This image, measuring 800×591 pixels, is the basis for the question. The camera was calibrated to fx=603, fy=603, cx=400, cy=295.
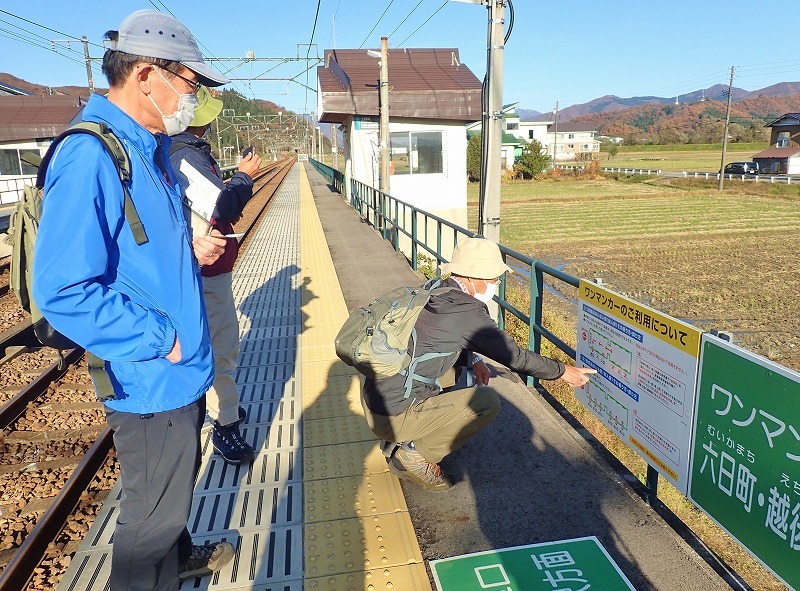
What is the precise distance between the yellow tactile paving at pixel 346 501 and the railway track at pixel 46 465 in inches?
49.5

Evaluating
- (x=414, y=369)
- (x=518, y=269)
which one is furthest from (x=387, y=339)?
(x=518, y=269)

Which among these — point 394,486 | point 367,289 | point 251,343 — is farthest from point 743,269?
point 394,486

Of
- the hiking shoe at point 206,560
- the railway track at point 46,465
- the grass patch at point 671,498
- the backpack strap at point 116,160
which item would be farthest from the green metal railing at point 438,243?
the backpack strap at point 116,160

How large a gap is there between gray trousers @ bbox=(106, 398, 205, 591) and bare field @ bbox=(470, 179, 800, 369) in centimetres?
665

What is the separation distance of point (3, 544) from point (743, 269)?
60.5 ft

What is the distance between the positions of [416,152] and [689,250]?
9.89 metres

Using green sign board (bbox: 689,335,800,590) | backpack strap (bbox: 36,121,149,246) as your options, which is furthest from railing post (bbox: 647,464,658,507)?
backpack strap (bbox: 36,121,149,246)

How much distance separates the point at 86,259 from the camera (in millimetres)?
1649

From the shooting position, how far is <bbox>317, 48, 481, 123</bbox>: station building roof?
19.4 m

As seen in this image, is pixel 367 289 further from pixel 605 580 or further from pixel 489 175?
pixel 605 580

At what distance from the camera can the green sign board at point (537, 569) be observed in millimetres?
2604

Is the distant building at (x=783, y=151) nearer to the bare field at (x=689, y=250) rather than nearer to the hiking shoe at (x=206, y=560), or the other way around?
the bare field at (x=689, y=250)

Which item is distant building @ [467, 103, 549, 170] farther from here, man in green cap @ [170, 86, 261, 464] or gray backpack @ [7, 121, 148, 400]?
gray backpack @ [7, 121, 148, 400]

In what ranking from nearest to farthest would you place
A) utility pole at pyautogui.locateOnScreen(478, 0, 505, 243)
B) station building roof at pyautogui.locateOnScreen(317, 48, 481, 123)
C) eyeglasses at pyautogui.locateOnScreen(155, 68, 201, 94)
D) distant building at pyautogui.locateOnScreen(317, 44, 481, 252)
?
eyeglasses at pyautogui.locateOnScreen(155, 68, 201, 94) < utility pole at pyautogui.locateOnScreen(478, 0, 505, 243) < station building roof at pyautogui.locateOnScreen(317, 48, 481, 123) < distant building at pyautogui.locateOnScreen(317, 44, 481, 252)
